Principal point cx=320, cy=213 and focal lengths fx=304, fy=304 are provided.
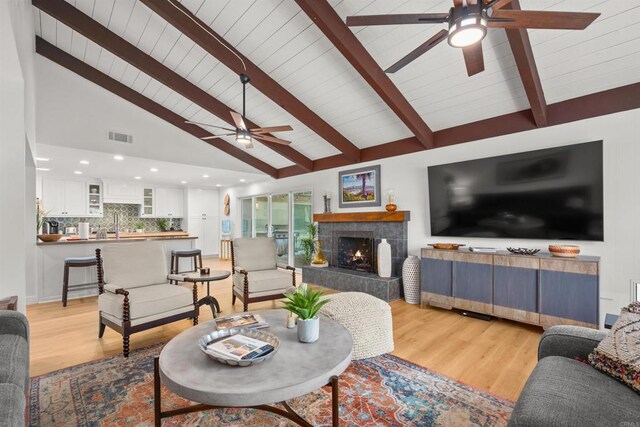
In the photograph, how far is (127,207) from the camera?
846 cm

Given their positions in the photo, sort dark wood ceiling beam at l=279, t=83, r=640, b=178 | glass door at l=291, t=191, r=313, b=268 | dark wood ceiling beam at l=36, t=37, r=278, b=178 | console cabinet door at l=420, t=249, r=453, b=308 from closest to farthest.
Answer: dark wood ceiling beam at l=279, t=83, r=640, b=178
console cabinet door at l=420, t=249, r=453, b=308
dark wood ceiling beam at l=36, t=37, r=278, b=178
glass door at l=291, t=191, r=313, b=268

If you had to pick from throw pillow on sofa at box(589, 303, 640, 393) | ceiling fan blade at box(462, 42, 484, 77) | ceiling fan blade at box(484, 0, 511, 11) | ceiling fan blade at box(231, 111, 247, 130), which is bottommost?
throw pillow on sofa at box(589, 303, 640, 393)

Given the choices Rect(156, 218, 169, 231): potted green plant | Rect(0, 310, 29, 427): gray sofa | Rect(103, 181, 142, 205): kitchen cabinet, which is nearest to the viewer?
Rect(0, 310, 29, 427): gray sofa

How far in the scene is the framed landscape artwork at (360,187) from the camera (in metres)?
5.23

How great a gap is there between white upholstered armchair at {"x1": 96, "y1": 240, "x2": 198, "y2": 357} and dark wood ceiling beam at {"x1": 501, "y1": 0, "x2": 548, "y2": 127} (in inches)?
148

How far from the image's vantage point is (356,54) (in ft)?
10.0

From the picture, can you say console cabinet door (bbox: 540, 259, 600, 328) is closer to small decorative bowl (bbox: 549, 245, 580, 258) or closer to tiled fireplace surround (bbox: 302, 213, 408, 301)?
small decorative bowl (bbox: 549, 245, 580, 258)

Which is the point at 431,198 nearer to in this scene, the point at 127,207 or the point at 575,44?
the point at 575,44

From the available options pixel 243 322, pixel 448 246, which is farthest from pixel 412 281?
pixel 243 322

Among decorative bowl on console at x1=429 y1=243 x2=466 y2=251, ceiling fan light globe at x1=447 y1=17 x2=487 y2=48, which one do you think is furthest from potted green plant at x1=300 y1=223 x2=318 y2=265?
ceiling fan light globe at x1=447 y1=17 x2=487 y2=48

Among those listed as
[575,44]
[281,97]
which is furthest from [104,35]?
[575,44]

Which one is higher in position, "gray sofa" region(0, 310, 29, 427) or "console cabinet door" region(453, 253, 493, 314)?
"gray sofa" region(0, 310, 29, 427)

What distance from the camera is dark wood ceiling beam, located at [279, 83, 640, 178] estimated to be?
9.94ft

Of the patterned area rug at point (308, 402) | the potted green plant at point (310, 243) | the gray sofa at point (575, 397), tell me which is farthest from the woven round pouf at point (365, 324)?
the potted green plant at point (310, 243)
